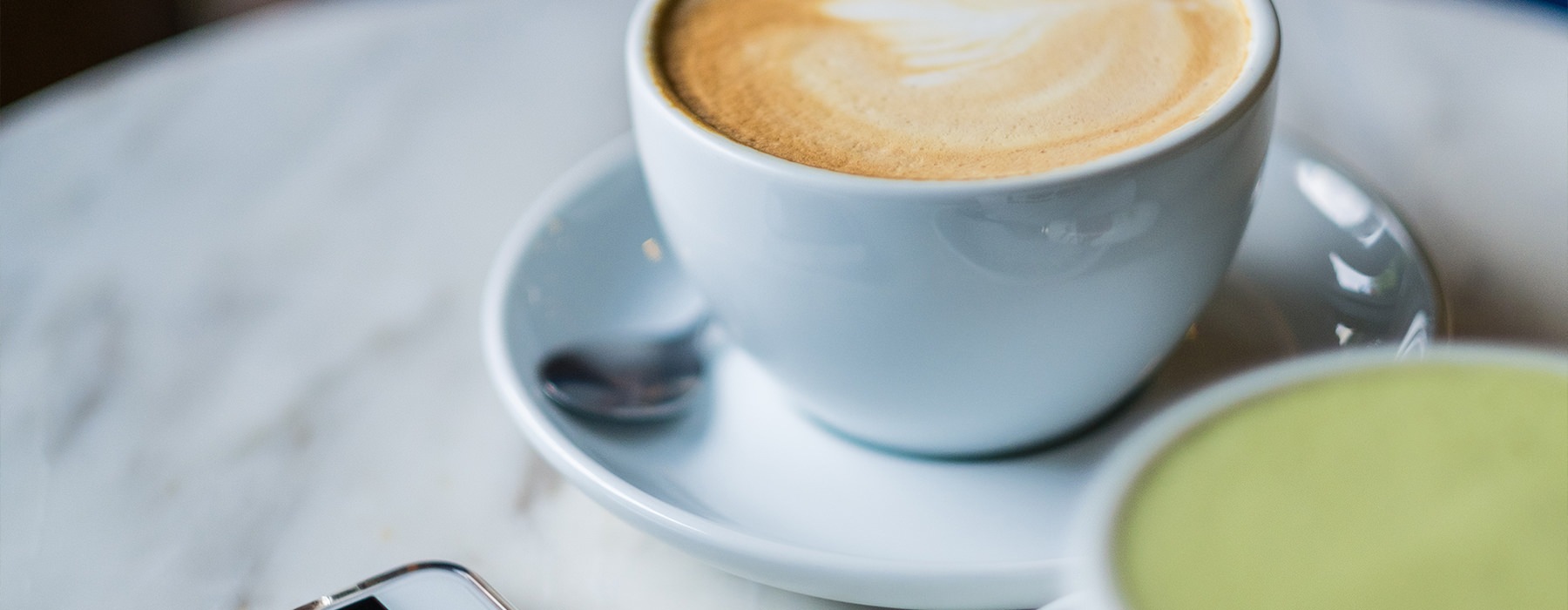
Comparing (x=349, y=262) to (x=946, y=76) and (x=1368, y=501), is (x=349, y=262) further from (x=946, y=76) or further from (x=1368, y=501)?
(x=1368, y=501)

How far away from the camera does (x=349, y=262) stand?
2.89 ft

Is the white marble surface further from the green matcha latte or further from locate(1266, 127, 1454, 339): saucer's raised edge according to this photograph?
the green matcha latte

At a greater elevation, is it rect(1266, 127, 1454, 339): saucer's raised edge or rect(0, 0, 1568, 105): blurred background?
rect(1266, 127, 1454, 339): saucer's raised edge

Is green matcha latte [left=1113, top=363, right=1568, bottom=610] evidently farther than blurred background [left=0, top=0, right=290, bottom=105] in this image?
No

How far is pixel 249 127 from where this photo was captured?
104 centimetres

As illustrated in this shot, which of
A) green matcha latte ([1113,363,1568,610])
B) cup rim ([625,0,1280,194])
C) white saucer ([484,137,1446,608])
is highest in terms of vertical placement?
green matcha latte ([1113,363,1568,610])

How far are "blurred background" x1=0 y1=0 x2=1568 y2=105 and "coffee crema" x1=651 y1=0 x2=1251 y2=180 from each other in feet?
4.20

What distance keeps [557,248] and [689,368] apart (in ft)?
0.42

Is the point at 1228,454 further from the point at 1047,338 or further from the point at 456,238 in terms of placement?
the point at 456,238

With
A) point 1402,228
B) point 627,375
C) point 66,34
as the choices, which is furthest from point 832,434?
point 66,34

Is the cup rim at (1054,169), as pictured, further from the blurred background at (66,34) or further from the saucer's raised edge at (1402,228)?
the blurred background at (66,34)

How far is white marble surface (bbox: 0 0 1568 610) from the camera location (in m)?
0.63

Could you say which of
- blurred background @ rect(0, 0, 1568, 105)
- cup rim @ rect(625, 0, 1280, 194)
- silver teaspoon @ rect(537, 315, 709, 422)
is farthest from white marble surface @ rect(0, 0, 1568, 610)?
blurred background @ rect(0, 0, 1568, 105)

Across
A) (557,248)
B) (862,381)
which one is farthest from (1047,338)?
(557,248)
